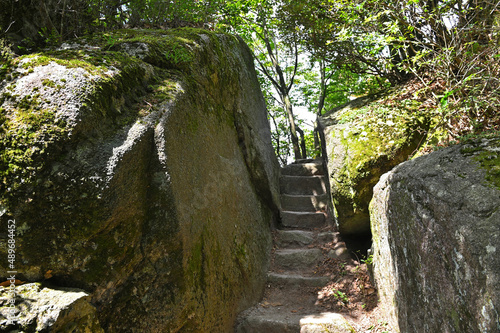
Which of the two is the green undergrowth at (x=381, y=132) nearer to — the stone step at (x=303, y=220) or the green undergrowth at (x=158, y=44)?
the stone step at (x=303, y=220)

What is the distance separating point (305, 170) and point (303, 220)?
2.18 m

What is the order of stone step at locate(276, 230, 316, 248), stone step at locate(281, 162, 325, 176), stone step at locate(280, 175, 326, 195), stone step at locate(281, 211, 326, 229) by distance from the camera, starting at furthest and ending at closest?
stone step at locate(281, 162, 325, 176), stone step at locate(280, 175, 326, 195), stone step at locate(281, 211, 326, 229), stone step at locate(276, 230, 316, 248)

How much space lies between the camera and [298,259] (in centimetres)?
593

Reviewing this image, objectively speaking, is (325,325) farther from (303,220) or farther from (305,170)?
(305,170)

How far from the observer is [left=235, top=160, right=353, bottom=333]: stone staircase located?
4195mm

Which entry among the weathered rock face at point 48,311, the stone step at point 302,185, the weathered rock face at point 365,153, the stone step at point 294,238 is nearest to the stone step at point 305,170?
the stone step at point 302,185

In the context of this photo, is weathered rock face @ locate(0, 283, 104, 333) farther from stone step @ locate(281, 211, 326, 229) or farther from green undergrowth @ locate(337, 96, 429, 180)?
stone step @ locate(281, 211, 326, 229)

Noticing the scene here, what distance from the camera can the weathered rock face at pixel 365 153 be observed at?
5318 mm

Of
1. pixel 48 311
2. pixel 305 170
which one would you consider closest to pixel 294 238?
pixel 305 170

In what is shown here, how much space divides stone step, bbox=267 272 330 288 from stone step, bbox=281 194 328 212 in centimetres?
239

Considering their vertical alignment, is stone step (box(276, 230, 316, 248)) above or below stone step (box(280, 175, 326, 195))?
below

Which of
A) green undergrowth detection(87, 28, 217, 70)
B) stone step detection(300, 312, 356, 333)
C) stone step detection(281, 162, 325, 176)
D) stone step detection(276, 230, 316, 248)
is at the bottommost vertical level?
stone step detection(300, 312, 356, 333)

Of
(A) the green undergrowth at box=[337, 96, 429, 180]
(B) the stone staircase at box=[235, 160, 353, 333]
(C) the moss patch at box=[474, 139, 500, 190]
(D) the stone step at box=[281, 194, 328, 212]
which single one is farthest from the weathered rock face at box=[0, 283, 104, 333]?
(D) the stone step at box=[281, 194, 328, 212]

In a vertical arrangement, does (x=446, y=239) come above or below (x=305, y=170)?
below
